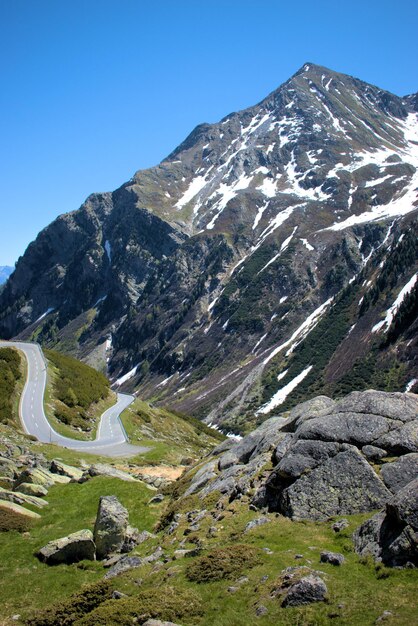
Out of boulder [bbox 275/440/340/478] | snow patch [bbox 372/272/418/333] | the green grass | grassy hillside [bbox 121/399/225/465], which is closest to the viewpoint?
the green grass

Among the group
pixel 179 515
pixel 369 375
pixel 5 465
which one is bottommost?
pixel 369 375

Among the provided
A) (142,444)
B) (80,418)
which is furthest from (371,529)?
(80,418)

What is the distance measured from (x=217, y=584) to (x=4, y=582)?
9.05m

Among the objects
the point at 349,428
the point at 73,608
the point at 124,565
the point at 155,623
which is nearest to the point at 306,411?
the point at 349,428

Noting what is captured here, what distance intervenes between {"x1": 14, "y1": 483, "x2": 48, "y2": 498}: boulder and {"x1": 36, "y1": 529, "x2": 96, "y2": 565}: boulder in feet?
24.8

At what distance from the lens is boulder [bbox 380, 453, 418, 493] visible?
17969mm

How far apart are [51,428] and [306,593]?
169 ft

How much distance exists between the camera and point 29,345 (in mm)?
98000

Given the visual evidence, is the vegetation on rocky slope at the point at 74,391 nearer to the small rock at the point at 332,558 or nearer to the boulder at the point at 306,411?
the boulder at the point at 306,411

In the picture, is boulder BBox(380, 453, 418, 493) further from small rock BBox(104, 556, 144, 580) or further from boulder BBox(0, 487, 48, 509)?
boulder BBox(0, 487, 48, 509)

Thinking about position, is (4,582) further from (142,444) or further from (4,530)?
(142,444)

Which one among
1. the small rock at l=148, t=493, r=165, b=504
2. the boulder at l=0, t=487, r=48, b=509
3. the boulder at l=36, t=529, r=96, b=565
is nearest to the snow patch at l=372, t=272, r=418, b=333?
the small rock at l=148, t=493, r=165, b=504

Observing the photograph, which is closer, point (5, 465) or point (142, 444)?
point (5, 465)

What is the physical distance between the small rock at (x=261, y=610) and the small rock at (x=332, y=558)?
2.91 metres
